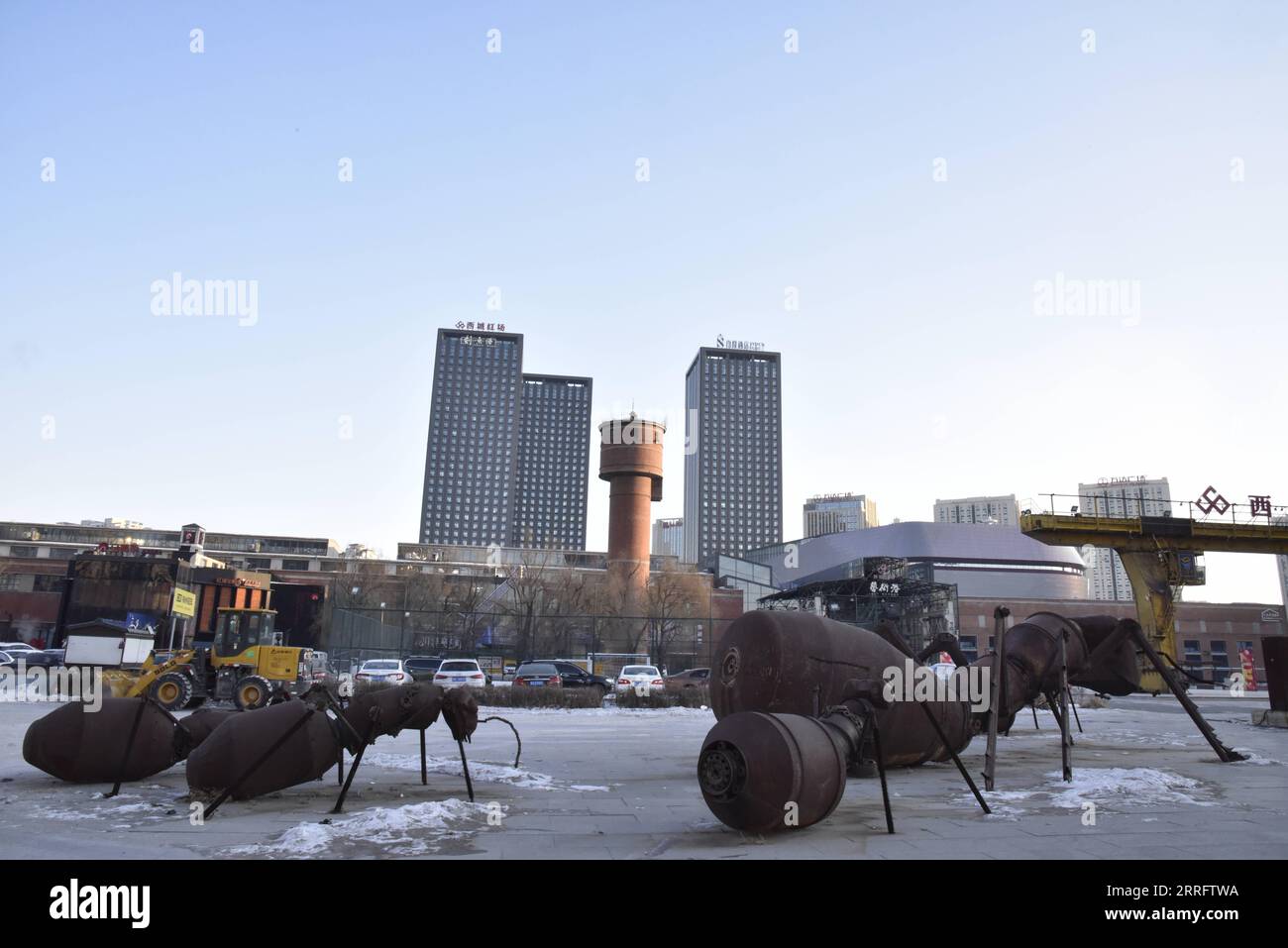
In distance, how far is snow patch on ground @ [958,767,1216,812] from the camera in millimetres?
9508

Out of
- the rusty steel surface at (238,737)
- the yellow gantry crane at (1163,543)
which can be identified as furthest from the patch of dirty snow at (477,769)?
the yellow gantry crane at (1163,543)

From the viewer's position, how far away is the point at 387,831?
7.40 m

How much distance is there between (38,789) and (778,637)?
9253mm

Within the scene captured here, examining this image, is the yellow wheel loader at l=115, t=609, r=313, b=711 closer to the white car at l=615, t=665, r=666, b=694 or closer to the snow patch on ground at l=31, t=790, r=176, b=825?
the snow patch on ground at l=31, t=790, r=176, b=825

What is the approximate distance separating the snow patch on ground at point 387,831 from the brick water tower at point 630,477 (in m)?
70.3

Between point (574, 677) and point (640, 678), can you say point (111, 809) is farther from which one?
point (574, 677)

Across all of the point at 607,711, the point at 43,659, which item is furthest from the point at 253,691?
the point at 43,659

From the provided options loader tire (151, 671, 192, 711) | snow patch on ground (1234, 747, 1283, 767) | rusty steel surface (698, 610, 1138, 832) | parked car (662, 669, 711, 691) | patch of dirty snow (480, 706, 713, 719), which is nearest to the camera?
rusty steel surface (698, 610, 1138, 832)

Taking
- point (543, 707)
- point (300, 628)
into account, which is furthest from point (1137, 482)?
point (543, 707)

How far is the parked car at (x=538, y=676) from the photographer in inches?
1240

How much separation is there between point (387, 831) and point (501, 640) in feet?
165

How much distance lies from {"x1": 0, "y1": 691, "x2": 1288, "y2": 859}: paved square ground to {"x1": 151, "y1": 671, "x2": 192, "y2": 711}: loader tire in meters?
6.40

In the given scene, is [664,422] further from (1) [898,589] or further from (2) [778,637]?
(2) [778,637]

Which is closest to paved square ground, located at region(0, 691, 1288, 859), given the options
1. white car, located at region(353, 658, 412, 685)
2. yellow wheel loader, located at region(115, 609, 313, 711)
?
yellow wheel loader, located at region(115, 609, 313, 711)
